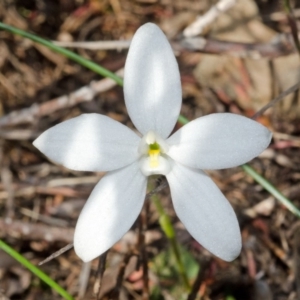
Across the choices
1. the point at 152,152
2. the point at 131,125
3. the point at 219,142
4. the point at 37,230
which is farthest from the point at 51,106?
the point at 219,142

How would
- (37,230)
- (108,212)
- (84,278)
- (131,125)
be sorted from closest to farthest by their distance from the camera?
(108,212), (84,278), (37,230), (131,125)

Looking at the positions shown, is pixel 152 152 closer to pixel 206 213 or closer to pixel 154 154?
pixel 154 154

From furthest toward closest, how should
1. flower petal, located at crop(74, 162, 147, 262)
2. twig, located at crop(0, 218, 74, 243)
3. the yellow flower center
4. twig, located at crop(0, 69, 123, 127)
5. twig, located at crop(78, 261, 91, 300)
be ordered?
1. twig, located at crop(0, 69, 123, 127)
2. twig, located at crop(0, 218, 74, 243)
3. twig, located at crop(78, 261, 91, 300)
4. the yellow flower center
5. flower petal, located at crop(74, 162, 147, 262)

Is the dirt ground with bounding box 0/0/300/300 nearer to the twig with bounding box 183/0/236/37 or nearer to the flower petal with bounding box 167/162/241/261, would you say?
the twig with bounding box 183/0/236/37

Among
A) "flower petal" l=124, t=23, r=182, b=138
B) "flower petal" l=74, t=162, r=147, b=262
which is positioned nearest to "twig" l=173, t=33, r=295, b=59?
"flower petal" l=124, t=23, r=182, b=138

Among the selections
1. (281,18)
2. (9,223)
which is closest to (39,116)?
(9,223)

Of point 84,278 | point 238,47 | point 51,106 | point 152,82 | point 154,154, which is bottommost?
point 84,278
